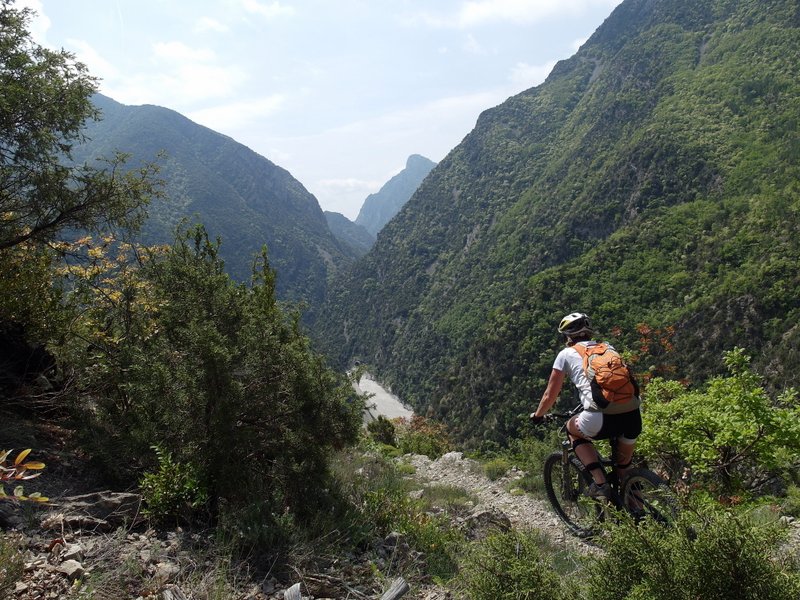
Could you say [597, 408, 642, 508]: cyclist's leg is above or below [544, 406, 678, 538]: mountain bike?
above

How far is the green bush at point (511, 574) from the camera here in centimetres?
234

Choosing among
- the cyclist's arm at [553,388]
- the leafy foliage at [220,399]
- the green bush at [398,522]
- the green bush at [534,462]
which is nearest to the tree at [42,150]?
the leafy foliage at [220,399]

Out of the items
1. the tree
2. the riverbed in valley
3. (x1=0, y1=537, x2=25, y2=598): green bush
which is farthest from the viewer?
the riverbed in valley

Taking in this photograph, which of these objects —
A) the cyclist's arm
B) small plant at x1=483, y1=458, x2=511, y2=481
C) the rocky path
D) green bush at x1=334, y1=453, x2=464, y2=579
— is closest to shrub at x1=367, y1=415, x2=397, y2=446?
the rocky path

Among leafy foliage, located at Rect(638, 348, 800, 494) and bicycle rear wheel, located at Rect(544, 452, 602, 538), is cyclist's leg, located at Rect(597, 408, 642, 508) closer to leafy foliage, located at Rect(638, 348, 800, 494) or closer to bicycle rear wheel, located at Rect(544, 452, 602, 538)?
bicycle rear wheel, located at Rect(544, 452, 602, 538)

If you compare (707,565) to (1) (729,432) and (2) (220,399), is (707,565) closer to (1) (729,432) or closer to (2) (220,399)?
(1) (729,432)

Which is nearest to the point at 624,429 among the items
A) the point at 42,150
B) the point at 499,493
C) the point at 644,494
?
the point at 644,494

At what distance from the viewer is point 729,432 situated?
4215 millimetres

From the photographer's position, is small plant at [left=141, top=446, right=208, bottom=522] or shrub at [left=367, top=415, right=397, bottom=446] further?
shrub at [left=367, top=415, right=397, bottom=446]

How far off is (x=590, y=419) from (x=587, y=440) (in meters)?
0.38

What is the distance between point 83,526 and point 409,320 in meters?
118

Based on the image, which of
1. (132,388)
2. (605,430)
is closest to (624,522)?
(605,430)

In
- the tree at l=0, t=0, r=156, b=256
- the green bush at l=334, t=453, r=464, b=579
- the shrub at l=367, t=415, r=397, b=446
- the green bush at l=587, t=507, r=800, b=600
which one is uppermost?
the tree at l=0, t=0, r=156, b=256

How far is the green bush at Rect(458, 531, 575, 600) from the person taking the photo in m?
2.34
